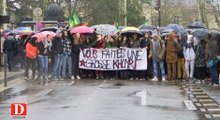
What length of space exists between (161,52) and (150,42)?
631mm

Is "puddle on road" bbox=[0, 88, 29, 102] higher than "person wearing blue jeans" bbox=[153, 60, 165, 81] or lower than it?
lower

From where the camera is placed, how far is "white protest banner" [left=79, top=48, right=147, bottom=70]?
22250 mm

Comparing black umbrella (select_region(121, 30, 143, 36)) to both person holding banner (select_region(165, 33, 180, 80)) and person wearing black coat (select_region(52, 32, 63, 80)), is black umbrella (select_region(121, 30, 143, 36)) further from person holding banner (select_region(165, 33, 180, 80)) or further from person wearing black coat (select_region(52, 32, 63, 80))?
person wearing black coat (select_region(52, 32, 63, 80))

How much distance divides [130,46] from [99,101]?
7.66 meters

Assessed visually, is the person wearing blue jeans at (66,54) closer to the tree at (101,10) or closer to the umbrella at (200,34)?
the umbrella at (200,34)

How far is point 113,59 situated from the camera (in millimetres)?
22406

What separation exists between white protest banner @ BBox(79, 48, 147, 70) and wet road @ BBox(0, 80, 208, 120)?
61.4 inches

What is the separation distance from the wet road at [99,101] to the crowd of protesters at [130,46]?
3.96 feet

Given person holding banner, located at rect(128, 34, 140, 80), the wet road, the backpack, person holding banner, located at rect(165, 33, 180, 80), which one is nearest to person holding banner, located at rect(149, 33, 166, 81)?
person holding banner, located at rect(165, 33, 180, 80)

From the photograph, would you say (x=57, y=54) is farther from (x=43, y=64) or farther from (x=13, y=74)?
(x=13, y=74)

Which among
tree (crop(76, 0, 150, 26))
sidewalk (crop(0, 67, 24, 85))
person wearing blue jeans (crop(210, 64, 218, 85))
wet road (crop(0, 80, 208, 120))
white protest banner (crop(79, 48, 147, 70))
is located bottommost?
wet road (crop(0, 80, 208, 120))

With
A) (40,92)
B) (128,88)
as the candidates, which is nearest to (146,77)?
(128,88)

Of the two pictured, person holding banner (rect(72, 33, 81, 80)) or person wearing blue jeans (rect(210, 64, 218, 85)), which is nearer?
person wearing blue jeans (rect(210, 64, 218, 85))

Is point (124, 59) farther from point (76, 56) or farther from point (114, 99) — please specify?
point (114, 99)
